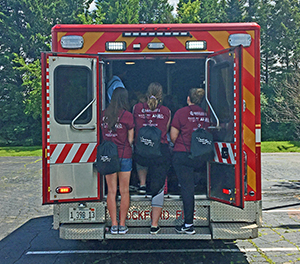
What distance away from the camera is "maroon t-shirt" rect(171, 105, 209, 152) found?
4.38 meters

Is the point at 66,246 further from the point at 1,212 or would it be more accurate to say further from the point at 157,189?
the point at 1,212

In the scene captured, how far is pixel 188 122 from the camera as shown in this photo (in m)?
4.38

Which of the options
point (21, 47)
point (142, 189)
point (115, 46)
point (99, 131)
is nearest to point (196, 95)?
point (115, 46)

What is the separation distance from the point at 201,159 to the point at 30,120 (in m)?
29.9

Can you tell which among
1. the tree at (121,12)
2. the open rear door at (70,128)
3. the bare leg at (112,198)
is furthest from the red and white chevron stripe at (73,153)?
the tree at (121,12)

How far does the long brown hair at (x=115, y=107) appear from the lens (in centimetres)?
428

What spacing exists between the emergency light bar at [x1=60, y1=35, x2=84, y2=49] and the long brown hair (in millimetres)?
739

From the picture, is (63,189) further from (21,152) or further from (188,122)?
(21,152)

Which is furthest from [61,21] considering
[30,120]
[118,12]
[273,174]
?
[273,174]

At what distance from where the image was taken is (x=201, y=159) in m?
4.24

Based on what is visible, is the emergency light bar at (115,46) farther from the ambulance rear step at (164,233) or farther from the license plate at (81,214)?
the ambulance rear step at (164,233)

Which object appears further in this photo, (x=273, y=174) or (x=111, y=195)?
(x=273, y=174)

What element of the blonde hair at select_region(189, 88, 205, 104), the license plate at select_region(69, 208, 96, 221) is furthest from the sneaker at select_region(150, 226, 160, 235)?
the blonde hair at select_region(189, 88, 205, 104)

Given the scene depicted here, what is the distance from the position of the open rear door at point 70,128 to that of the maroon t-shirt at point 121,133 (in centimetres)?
13
